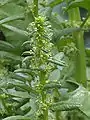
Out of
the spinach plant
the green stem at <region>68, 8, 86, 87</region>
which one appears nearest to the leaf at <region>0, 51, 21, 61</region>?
the spinach plant

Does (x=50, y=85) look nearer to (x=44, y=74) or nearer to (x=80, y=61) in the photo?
(x=44, y=74)

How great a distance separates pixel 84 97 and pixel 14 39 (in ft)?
1.35

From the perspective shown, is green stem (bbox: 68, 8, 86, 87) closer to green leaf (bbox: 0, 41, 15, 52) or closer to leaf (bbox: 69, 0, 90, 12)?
leaf (bbox: 69, 0, 90, 12)

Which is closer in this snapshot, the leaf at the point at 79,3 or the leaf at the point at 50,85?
the leaf at the point at 50,85

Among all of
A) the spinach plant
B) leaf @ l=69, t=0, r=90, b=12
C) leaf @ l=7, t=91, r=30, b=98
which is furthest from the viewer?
leaf @ l=69, t=0, r=90, b=12

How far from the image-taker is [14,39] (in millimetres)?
1274

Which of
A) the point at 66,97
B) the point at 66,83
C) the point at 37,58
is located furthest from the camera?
the point at 66,83

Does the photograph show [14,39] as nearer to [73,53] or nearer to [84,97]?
[73,53]

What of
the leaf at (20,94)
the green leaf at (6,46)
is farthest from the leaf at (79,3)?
the leaf at (20,94)

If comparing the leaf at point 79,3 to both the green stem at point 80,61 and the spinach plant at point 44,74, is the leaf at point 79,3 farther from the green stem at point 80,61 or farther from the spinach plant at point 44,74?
the green stem at point 80,61

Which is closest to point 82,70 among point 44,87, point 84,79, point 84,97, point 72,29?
point 84,79

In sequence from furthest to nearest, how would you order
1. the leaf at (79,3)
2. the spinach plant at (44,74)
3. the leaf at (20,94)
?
the leaf at (79,3)
the leaf at (20,94)
the spinach plant at (44,74)

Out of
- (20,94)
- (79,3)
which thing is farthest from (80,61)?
(20,94)

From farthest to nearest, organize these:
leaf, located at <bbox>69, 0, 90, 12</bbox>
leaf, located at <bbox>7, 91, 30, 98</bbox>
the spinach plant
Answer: leaf, located at <bbox>69, 0, 90, 12</bbox>, leaf, located at <bbox>7, 91, 30, 98</bbox>, the spinach plant
